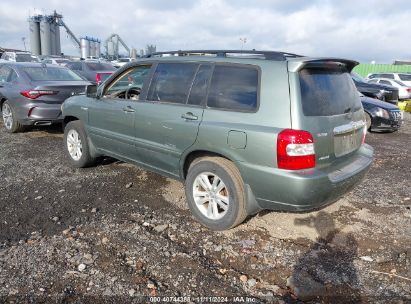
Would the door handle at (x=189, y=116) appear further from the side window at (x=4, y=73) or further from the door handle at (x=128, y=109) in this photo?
the side window at (x=4, y=73)

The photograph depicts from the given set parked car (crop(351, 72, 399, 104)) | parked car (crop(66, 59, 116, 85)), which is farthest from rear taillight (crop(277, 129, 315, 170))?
parked car (crop(66, 59, 116, 85))

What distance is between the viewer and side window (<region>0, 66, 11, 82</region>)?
8.20 meters

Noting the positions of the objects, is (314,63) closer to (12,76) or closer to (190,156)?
(190,156)

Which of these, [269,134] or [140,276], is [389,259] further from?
[140,276]

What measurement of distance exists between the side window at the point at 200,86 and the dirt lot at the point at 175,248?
131 cm

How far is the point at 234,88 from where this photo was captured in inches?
139

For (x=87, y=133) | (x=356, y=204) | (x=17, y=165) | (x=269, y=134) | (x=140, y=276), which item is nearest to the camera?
(x=140, y=276)

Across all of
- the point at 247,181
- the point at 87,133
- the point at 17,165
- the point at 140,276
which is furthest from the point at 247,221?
the point at 17,165

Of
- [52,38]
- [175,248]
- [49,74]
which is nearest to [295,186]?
[175,248]

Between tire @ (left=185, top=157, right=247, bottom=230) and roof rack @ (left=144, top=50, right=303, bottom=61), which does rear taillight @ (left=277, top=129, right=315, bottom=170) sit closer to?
tire @ (left=185, top=157, right=247, bottom=230)

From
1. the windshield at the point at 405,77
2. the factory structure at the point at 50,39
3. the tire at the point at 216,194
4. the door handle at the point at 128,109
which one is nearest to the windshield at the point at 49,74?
the door handle at the point at 128,109

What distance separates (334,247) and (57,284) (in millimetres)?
2500

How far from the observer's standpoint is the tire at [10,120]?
771 cm

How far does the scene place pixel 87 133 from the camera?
17.4ft
